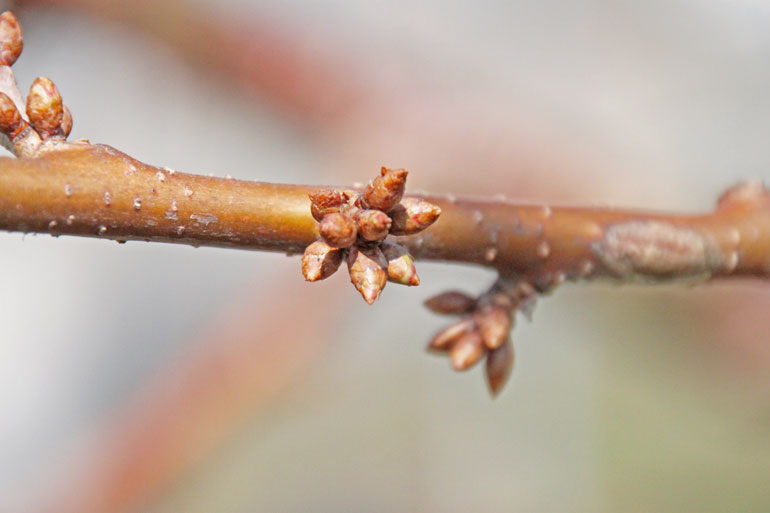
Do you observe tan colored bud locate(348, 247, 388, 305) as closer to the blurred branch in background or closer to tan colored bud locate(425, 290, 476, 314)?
tan colored bud locate(425, 290, 476, 314)

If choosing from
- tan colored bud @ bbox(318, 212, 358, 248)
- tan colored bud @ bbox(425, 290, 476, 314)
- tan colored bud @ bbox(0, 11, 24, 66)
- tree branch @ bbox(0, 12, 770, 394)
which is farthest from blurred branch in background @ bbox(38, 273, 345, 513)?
tan colored bud @ bbox(318, 212, 358, 248)

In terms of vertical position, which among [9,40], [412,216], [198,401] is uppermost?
[9,40]

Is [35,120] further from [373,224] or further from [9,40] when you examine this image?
[373,224]

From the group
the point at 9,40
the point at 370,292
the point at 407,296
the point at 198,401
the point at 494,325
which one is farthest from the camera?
the point at 407,296

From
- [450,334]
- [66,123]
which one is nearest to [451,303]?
[450,334]

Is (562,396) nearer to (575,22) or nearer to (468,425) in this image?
(468,425)

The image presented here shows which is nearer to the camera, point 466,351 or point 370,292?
point 370,292

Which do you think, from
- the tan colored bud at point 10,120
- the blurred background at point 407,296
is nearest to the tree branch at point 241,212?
the tan colored bud at point 10,120
